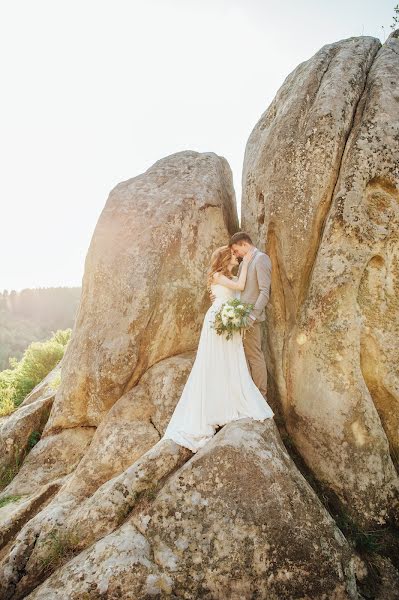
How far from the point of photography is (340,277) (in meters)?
7.83

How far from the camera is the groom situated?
8094 mm

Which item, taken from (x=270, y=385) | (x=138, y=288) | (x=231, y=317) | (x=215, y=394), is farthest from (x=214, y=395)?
(x=138, y=288)

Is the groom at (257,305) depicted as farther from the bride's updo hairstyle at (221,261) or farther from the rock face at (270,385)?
the rock face at (270,385)

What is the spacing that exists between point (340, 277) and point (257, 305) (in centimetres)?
160

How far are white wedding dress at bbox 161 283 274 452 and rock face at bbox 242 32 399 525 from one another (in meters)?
1.16

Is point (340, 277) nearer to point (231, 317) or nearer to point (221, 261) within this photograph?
point (231, 317)

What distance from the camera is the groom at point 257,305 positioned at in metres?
8.09

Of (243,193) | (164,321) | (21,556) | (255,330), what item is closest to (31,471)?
(21,556)

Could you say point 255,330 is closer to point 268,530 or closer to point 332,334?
point 332,334

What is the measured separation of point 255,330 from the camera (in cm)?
829

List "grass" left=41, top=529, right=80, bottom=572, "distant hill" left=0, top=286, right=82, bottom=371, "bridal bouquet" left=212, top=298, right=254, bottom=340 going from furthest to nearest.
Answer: "distant hill" left=0, top=286, right=82, bottom=371 < "bridal bouquet" left=212, top=298, right=254, bottom=340 < "grass" left=41, top=529, right=80, bottom=572

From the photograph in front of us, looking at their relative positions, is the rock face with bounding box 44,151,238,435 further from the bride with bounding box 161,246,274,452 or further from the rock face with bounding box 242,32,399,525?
the rock face with bounding box 242,32,399,525

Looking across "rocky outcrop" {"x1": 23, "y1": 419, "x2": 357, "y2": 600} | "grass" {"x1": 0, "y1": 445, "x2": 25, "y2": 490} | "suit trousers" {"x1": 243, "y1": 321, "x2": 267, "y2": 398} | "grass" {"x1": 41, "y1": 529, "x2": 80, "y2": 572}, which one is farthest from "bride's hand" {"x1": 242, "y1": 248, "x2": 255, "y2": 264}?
"grass" {"x1": 0, "y1": 445, "x2": 25, "y2": 490}

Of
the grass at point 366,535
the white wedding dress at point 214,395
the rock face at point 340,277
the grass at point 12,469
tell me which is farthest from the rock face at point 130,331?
the grass at point 366,535
